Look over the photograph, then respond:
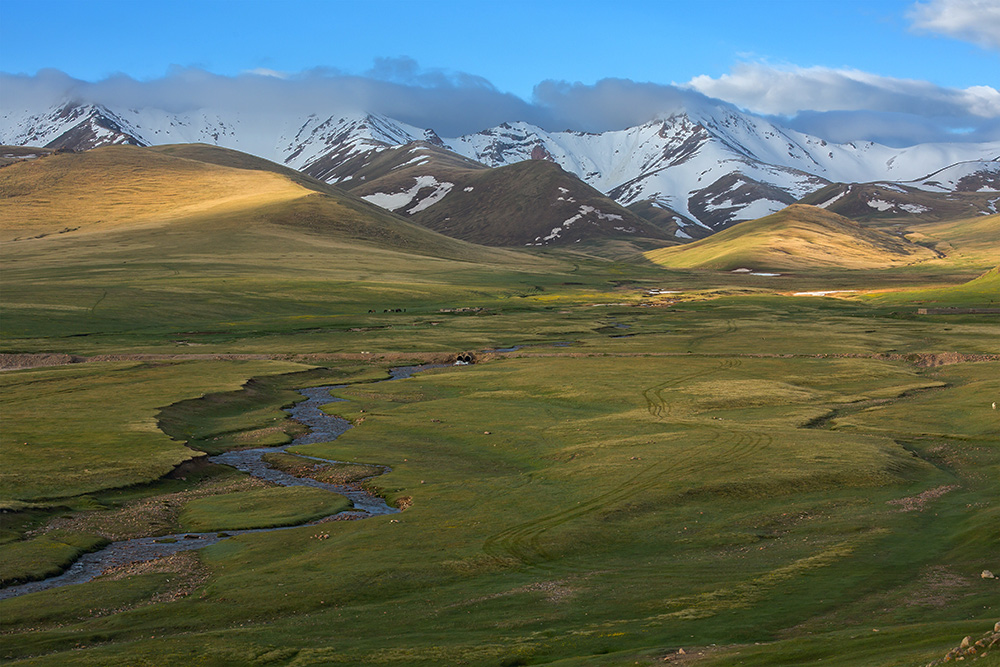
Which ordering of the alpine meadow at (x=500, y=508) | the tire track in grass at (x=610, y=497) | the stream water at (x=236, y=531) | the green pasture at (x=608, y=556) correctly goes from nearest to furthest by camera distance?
the green pasture at (x=608, y=556)
the alpine meadow at (x=500, y=508)
the stream water at (x=236, y=531)
the tire track in grass at (x=610, y=497)

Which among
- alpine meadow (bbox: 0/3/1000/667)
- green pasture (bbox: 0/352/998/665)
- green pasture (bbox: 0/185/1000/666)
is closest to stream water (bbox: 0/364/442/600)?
alpine meadow (bbox: 0/3/1000/667)

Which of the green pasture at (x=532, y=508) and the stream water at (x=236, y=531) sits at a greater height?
the green pasture at (x=532, y=508)

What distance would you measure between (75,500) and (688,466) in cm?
3296

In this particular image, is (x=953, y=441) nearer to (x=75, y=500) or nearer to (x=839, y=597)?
(x=839, y=597)

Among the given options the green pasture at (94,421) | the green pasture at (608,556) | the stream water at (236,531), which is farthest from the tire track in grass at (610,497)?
the green pasture at (94,421)

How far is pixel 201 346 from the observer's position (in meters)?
113

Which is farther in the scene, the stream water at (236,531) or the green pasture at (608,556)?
the stream water at (236,531)

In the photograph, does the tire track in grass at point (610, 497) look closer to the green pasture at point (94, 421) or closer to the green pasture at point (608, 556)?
the green pasture at point (608, 556)

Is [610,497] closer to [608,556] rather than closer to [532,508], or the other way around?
[532,508]

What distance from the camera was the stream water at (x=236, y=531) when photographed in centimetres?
3559

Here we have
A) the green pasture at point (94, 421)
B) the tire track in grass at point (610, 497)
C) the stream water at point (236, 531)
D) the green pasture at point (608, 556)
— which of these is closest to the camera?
the green pasture at point (608, 556)

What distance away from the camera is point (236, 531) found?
1641 inches

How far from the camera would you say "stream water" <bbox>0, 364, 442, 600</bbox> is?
35594 mm

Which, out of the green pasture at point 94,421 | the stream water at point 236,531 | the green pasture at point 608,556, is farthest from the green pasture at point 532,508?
the stream water at point 236,531
